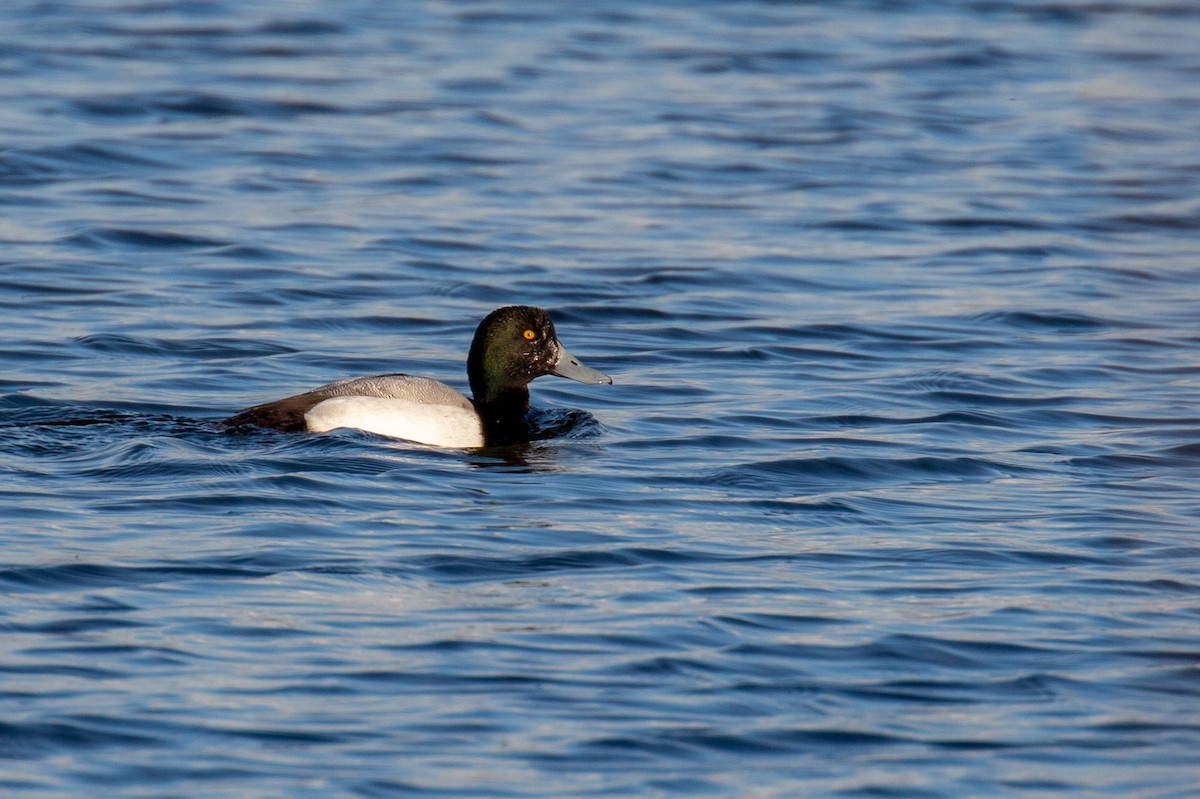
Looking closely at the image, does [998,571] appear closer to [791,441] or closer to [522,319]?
[791,441]

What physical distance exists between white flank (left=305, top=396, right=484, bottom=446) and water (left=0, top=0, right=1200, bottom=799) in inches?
3.9

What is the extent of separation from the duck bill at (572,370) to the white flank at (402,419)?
2.44 feet

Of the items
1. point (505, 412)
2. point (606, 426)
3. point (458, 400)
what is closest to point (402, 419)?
point (458, 400)

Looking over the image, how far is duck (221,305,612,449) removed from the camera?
30.4 ft

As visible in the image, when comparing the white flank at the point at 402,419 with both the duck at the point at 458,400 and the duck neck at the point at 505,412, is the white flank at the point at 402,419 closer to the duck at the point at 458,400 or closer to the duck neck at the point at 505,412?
the duck at the point at 458,400

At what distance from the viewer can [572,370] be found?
1041 cm

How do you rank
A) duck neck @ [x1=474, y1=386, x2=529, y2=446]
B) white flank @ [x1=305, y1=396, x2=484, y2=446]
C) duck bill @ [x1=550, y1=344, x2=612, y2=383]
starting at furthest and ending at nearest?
1. duck bill @ [x1=550, y1=344, x2=612, y2=383]
2. duck neck @ [x1=474, y1=386, x2=529, y2=446]
3. white flank @ [x1=305, y1=396, x2=484, y2=446]

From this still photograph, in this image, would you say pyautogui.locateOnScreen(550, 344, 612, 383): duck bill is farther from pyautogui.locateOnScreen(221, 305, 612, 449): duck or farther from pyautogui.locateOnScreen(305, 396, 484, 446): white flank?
pyautogui.locateOnScreen(305, 396, 484, 446): white flank

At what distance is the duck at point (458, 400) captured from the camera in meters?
9.26

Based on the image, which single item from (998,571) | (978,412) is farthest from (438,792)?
(978,412)

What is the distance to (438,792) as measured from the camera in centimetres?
527

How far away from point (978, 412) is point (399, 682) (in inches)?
213

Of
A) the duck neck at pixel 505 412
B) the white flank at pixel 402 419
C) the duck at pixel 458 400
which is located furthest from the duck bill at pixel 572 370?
the white flank at pixel 402 419

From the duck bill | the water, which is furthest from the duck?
the water
